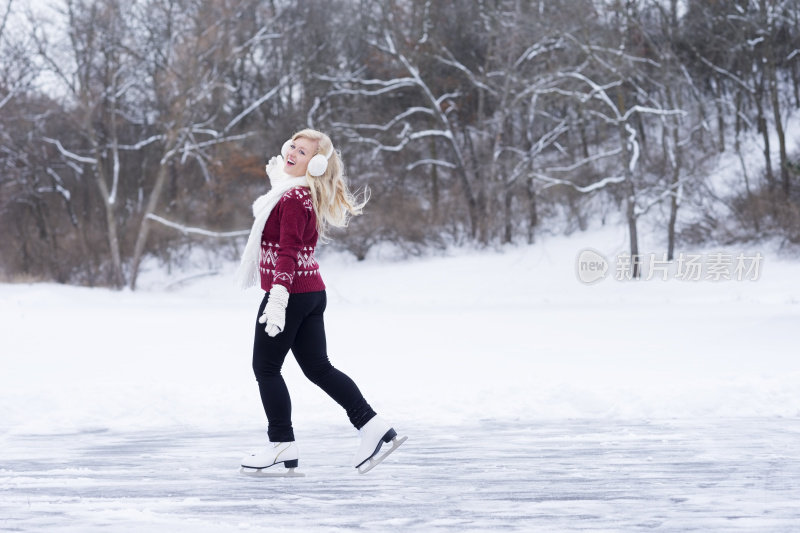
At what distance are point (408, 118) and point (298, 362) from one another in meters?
31.5

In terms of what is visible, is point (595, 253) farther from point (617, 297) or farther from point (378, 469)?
point (378, 469)

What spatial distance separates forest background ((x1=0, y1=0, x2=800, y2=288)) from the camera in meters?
29.3

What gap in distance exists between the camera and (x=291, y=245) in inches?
197

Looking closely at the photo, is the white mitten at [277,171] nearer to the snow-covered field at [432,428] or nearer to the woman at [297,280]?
the woman at [297,280]

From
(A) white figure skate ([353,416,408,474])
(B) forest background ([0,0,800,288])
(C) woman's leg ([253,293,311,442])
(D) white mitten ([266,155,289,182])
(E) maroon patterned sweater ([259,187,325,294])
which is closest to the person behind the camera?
(E) maroon patterned sweater ([259,187,325,294])

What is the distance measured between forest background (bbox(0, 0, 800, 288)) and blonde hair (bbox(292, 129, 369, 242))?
2196 cm

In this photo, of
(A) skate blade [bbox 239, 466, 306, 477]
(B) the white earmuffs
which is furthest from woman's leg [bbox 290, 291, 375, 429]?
(B) the white earmuffs

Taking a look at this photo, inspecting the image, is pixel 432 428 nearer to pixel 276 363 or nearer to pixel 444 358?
pixel 276 363

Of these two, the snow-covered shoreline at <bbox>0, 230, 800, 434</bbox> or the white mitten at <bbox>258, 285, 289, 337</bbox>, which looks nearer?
the white mitten at <bbox>258, 285, 289, 337</bbox>

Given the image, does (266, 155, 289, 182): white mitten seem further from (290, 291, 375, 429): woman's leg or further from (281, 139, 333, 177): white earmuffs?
(290, 291, 375, 429): woman's leg

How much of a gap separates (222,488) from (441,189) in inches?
1270

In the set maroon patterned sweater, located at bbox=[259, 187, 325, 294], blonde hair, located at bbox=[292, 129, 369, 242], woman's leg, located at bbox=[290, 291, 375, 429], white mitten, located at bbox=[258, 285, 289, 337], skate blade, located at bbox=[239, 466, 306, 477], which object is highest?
blonde hair, located at bbox=[292, 129, 369, 242]

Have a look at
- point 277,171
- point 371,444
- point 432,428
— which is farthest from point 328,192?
point 432,428

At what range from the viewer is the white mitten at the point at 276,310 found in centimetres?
485
